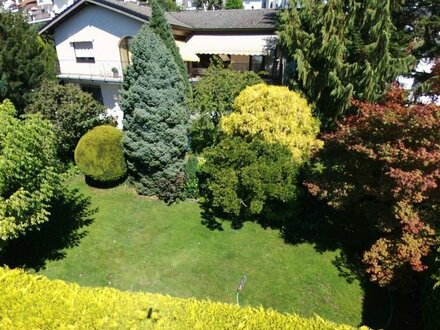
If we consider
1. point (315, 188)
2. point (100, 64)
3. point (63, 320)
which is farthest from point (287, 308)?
point (100, 64)

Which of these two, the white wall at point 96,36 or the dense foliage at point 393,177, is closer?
the dense foliage at point 393,177

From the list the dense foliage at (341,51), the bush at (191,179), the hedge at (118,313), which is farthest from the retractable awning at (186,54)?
the hedge at (118,313)

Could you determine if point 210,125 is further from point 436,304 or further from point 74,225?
point 436,304

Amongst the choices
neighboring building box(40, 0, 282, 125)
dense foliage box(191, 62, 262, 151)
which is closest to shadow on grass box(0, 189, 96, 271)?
dense foliage box(191, 62, 262, 151)

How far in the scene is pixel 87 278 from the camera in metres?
13.0

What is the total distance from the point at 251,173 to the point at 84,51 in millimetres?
23404

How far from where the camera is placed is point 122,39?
27578mm

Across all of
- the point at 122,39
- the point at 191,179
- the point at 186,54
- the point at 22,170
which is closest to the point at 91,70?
the point at 122,39

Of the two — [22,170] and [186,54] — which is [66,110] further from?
[186,54]

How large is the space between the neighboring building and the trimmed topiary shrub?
7717mm

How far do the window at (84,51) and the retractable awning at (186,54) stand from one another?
8.23 meters

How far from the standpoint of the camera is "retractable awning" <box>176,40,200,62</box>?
89.3 ft

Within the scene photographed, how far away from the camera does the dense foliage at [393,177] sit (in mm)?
10273

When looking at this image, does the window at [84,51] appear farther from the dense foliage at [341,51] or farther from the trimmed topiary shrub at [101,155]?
the dense foliage at [341,51]
